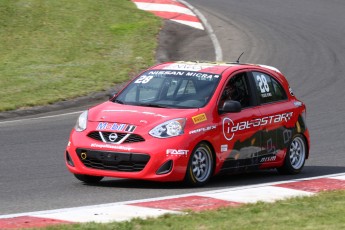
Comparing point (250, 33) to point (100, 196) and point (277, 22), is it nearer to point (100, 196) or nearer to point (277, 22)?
point (277, 22)

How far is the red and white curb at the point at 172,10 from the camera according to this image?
25.4 meters

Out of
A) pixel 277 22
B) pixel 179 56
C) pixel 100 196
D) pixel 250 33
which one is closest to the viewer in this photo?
pixel 100 196

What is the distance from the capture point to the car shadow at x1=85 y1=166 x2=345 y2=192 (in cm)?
1112

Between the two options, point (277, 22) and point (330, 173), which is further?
point (277, 22)

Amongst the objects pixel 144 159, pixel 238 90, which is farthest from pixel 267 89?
pixel 144 159

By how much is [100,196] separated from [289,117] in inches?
127

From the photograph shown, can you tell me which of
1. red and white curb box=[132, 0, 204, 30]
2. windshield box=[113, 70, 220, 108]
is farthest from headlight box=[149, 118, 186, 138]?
red and white curb box=[132, 0, 204, 30]

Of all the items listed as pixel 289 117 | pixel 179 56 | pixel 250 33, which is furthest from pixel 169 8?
pixel 289 117

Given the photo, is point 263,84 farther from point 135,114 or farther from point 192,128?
point 135,114

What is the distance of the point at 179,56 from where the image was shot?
2214 cm

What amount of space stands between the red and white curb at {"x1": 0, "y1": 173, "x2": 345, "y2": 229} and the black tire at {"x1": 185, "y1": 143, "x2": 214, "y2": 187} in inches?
20.3

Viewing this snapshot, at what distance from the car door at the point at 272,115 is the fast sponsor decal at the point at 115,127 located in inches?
76.4

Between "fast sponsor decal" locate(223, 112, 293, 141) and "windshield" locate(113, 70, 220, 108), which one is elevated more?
"windshield" locate(113, 70, 220, 108)

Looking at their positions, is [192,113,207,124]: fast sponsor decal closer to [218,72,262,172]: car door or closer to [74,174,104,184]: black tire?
[218,72,262,172]: car door
